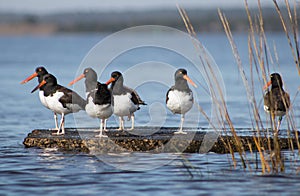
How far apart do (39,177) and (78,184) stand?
32.5 inches

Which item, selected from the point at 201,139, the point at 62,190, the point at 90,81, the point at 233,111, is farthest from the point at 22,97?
the point at 62,190

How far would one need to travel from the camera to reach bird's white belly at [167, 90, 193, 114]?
38.9ft

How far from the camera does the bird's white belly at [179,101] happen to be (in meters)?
11.8

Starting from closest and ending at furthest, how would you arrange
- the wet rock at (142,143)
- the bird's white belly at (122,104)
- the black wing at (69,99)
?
the wet rock at (142,143) → the bird's white belly at (122,104) → the black wing at (69,99)

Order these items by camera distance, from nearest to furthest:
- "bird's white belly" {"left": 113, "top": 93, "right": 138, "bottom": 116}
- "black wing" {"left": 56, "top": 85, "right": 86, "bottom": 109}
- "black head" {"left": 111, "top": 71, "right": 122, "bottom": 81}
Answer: "bird's white belly" {"left": 113, "top": 93, "right": 138, "bottom": 116}, "black wing" {"left": 56, "top": 85, "right": 86, "bottom": 109}, "black head" {"left": 111, "top": 71, "right": 122, "bottom": 81}

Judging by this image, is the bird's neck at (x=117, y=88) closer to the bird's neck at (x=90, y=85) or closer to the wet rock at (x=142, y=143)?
the bird's neck at (x=90, y=85)

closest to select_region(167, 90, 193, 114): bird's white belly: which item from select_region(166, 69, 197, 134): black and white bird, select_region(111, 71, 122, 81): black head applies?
select_region(166, 69, 197, 134): black and white bird

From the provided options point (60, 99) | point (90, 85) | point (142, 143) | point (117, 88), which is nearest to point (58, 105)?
point (60, 99)

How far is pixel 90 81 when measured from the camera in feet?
39.9

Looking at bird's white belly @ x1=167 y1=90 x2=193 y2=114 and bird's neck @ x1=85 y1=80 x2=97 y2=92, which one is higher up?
bird's neck @ x1=85 y1=80 x2=97 y2=92

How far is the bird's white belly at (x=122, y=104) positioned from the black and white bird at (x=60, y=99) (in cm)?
75

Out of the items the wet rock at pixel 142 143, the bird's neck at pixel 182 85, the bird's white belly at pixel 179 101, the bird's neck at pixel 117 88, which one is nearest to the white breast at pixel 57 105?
the wet rock at pixel 142 143

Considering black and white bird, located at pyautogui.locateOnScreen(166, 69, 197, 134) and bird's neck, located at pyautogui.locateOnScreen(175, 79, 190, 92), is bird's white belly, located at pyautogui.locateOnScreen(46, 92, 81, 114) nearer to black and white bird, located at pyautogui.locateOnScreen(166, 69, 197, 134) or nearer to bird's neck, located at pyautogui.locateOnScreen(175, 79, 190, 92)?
black and white bird, located at pyautogui.locateOnScreen(166, 69, 197, 134)

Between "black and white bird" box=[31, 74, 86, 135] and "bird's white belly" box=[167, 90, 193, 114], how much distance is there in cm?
174
